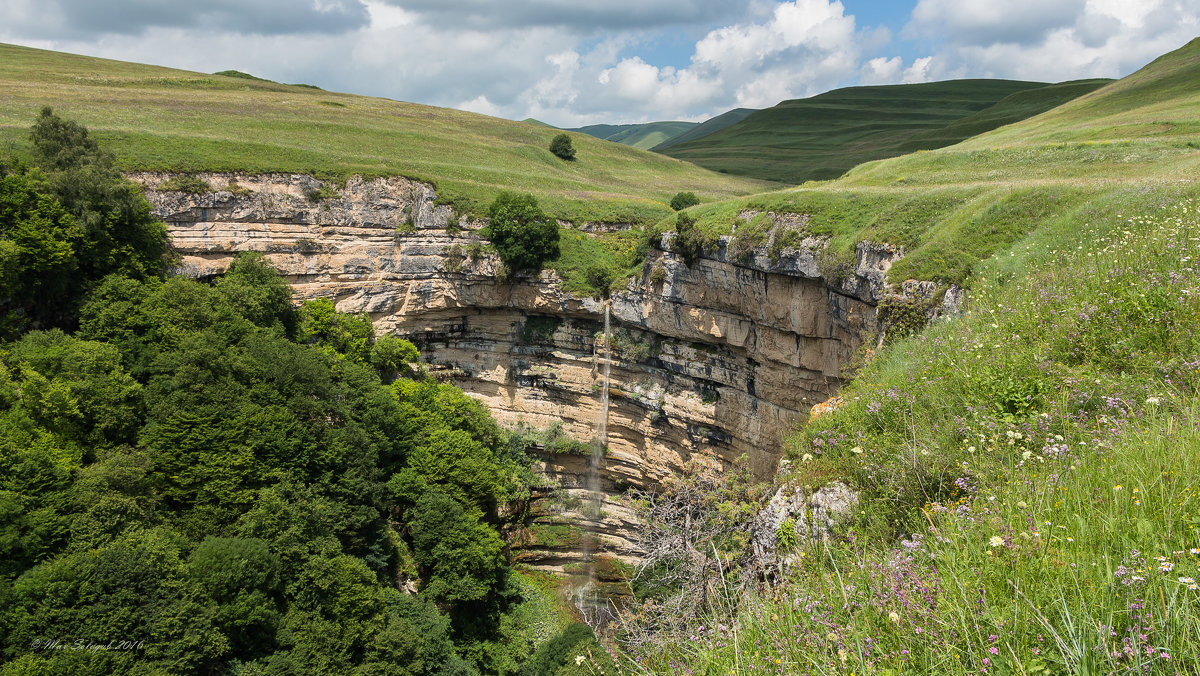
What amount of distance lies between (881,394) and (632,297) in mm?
23743

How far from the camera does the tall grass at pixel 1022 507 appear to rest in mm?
3016

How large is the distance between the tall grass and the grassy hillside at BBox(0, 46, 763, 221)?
100 ft

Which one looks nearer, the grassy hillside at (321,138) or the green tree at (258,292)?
the green tree at (258,292)

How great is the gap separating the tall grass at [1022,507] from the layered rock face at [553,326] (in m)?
17.1

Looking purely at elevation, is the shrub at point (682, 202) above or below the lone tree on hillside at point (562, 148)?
below

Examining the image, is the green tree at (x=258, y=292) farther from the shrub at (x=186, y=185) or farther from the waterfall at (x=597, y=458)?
the waterfall at (x=597, y=458)

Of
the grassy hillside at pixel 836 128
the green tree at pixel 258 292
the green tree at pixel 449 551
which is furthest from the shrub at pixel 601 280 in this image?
the grassy hillside at pixel 836 128

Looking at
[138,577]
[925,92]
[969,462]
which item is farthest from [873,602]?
[925,92]

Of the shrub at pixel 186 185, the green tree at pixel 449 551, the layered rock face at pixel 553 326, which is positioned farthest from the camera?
the shrub at pixel 186 185

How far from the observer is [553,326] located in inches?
1359

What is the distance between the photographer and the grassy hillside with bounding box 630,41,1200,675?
10.0 feet

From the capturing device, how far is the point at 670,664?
4504 mm

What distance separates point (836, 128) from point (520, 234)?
Result: 2552 inches

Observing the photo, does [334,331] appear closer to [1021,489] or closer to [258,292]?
[258,292]
